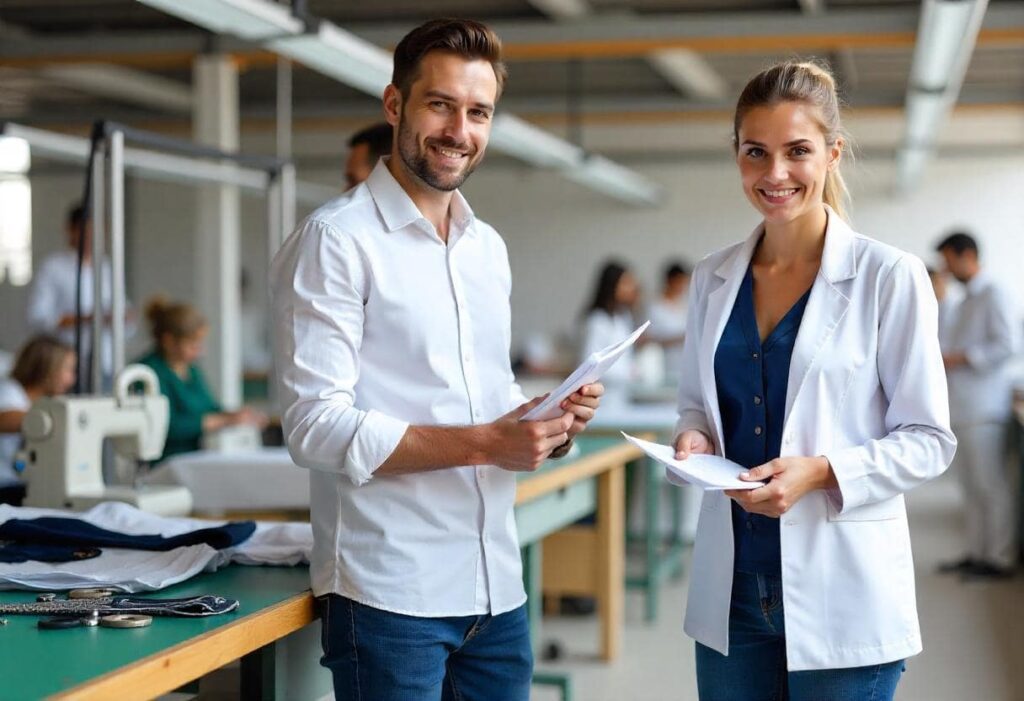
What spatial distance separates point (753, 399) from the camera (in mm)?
2021

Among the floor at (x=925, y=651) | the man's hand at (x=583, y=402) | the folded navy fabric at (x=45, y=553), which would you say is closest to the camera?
the man's hand at (x=583, y=402)

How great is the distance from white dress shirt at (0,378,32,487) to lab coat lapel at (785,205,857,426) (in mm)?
3476

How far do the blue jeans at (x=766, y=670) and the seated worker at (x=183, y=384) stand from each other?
3.10 m

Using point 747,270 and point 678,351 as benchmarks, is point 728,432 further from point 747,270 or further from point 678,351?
point 678,351

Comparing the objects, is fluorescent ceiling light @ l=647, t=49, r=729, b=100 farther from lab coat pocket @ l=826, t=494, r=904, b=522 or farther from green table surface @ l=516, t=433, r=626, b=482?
lab coat pocket @ l=826, t=494, r=904, b=522

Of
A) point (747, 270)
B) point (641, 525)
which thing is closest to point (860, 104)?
point (641, 525)

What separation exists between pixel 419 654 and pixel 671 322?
27.5 ft

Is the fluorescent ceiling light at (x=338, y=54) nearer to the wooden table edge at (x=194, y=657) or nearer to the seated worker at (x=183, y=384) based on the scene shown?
the seated worker at (x=183, y=384)

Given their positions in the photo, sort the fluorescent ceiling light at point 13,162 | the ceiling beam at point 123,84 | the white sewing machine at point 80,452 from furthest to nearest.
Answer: the fluorescent ceiling light at point 13,162 → the ceiling beam at point 123,84 → the white sewing machine at point 80,452

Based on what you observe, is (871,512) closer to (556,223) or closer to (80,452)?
(80,452)

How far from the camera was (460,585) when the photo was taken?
1960 millimetres

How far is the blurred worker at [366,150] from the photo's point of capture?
3318 mm

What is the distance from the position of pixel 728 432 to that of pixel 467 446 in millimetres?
445

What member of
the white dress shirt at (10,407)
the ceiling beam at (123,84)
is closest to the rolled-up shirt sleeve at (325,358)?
the white dress shirt at (10,407)
